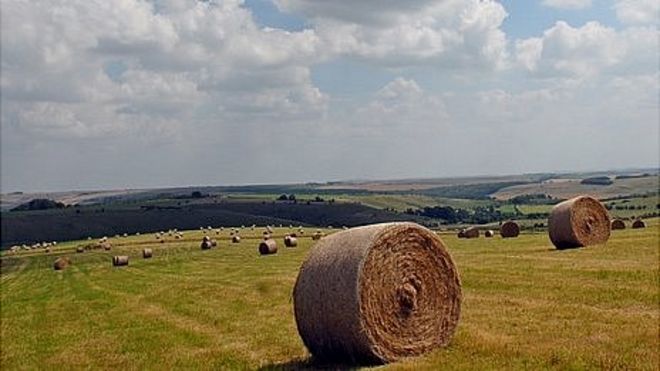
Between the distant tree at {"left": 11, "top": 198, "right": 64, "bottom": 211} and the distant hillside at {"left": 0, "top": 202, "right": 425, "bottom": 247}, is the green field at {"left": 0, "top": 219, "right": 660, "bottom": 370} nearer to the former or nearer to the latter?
the distant hillside at {"left": 0, "top": 202, "right": 425, "bottom": 247}

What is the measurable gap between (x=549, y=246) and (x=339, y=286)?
2475 cm

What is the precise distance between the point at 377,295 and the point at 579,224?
22.6m

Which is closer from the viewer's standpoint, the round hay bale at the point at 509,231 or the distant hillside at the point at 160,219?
the round hay bale at the point at 509,231

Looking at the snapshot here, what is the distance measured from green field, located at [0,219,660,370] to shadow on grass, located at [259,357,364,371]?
0.08m

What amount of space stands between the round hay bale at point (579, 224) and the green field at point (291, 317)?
38.7 inches

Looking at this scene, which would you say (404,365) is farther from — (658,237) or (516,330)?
(658,237)

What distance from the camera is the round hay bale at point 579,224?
35.2 metres

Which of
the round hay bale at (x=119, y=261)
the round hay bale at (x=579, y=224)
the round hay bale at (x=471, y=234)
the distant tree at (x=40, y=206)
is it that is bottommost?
the round hay bale at (x=119, y=261)

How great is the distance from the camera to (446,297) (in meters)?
16.7

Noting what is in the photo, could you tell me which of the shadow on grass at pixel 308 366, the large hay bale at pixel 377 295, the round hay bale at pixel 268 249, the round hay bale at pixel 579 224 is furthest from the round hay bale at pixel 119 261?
the shadow on grass at pixel 308 366

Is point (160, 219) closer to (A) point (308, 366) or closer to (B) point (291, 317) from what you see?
(B) point (291, 317)

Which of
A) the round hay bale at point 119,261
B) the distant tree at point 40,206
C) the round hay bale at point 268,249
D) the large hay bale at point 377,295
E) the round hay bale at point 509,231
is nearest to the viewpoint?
the large hay bale at point 377,295

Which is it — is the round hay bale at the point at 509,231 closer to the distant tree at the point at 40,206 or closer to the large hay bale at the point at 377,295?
the large hay bale at the point at 377,295

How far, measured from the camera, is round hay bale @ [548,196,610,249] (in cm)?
3525
